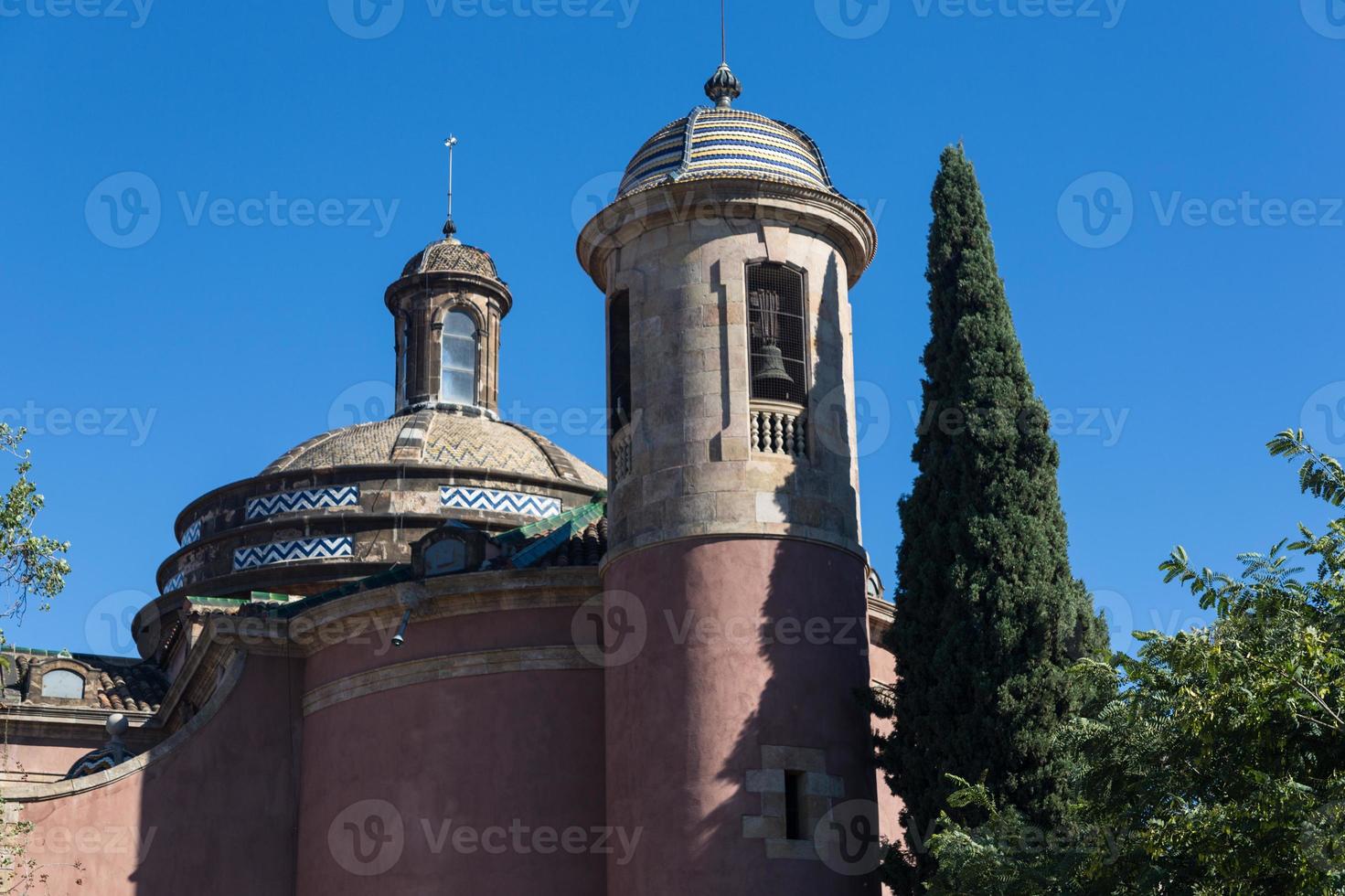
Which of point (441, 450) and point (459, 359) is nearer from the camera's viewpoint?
point (441, 450)

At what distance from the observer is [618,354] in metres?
21.7

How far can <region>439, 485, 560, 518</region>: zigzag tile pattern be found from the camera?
30422 millimetres

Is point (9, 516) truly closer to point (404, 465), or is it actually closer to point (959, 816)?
point (959, 816)

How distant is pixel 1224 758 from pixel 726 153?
10.4m

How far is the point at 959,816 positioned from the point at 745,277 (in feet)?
21.9

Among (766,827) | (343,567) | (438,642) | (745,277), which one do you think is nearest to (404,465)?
(343,567)

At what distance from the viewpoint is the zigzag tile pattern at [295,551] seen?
2961cm

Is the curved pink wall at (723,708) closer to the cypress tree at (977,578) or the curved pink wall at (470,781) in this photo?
the cypress tree at (977,578)

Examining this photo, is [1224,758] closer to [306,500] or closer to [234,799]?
[234,799]

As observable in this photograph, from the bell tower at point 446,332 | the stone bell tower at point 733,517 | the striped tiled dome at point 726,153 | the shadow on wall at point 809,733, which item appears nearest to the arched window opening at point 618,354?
the stone bell tower at point 733,517

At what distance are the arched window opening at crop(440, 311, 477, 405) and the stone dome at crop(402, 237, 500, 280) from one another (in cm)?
87

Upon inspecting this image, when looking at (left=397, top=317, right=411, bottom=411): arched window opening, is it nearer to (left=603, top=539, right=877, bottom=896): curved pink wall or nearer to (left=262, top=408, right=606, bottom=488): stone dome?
(left=262, top=408, right=606, bottom=488): stone dome

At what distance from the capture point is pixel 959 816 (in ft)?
57.5

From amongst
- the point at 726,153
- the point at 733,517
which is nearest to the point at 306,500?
the point at 726,153
